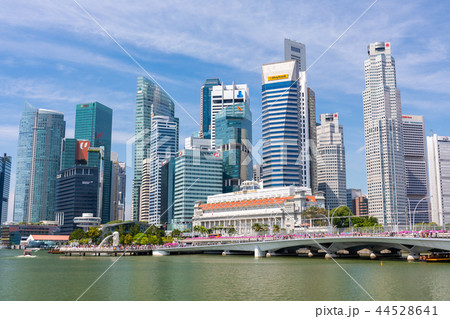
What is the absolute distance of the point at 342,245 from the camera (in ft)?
313

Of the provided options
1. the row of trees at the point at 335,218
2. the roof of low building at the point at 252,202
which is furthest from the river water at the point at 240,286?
the roof of low building at the point at 252,202

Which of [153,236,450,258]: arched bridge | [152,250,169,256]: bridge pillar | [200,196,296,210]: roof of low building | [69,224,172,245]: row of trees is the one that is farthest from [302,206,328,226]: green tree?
[152,250,169,256]: bridge pillar

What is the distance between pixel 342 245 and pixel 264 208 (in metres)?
82.1

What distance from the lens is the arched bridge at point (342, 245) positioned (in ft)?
244

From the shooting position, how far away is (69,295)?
133ft

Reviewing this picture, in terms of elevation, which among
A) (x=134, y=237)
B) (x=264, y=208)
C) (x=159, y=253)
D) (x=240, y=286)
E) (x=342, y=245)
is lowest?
(x=159, y=253)

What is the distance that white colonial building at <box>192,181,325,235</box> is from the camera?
537 ft

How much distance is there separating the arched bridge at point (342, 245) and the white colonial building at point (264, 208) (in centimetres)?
3274
